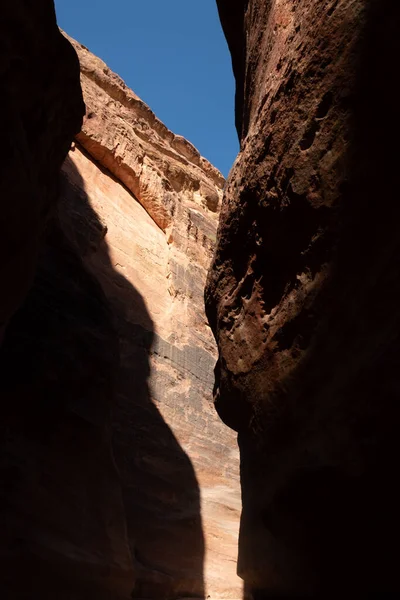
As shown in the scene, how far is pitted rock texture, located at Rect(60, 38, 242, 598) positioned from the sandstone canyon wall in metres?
0.03

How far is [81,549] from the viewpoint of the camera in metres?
5.72

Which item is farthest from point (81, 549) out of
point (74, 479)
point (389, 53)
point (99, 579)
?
point (389, 53)

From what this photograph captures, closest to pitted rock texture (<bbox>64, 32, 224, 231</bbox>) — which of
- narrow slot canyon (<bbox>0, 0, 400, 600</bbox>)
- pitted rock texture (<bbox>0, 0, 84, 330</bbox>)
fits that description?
narrow slot canyon (<bbox>0, 0, 400, 600</bbox>)

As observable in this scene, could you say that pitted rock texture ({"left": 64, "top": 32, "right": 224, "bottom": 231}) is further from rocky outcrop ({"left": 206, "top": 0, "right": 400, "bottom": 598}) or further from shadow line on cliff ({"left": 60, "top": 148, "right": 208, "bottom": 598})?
rocky outcrop ({"left": 206, "top": 0, "right": 400, "bottom": 598})

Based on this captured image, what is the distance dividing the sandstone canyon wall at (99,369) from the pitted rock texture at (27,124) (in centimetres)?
2

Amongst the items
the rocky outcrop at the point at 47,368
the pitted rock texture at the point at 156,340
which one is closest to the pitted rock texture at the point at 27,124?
the rocky outcrop at the point at 47,368

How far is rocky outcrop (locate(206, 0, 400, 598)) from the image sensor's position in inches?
133

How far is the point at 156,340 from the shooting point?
1012cm

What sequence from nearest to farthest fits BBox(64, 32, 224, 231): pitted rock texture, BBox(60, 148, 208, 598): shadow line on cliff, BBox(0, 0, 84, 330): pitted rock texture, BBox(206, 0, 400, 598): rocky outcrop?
BBox(206, 0, 400, 598): rocky outcrop → BBox(0, 0, 84, 330): pitted rock texture → BBox(60, 148, 208, 598): shadow line on cliff → BBox(64, 32, 224, 231): pitted rock texture

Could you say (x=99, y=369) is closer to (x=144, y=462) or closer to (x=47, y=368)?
(x=47, y=368)

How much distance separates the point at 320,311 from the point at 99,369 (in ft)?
13.4

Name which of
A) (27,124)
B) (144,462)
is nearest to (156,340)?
(144,462)

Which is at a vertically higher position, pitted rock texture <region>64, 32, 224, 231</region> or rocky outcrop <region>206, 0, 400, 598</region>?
pitted rock texture <region>64, 32, 224, 231</region>

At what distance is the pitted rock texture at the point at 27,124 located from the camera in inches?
159
